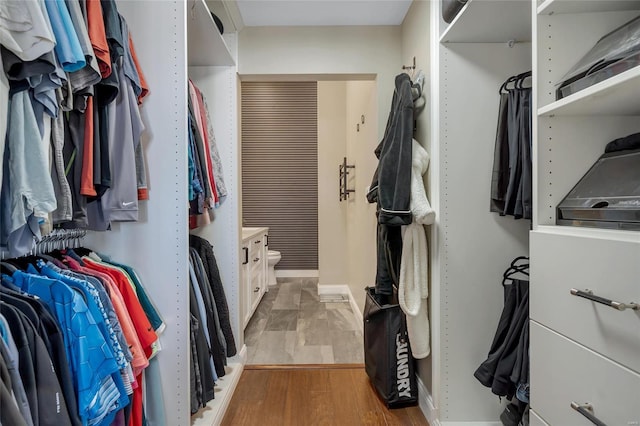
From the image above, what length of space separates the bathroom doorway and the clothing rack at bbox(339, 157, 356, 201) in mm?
33

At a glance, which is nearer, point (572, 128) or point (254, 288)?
point (572, 128)

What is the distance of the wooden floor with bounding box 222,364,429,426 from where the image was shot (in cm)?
183

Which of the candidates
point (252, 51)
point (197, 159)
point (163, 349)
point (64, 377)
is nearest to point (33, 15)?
point (64, 377)

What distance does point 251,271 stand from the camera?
3.22m

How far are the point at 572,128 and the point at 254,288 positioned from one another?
2.95 meters

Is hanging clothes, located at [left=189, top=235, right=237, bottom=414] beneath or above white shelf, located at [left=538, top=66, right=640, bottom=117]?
beneath

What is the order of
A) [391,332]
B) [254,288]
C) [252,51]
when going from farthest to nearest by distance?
[254,288]
[252,51]
[391,332]

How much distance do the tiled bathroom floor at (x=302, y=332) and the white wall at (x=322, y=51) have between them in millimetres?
1805

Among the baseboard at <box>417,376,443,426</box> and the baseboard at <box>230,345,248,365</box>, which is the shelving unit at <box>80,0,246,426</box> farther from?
the baseboard at <box>417,376,443,426</box>

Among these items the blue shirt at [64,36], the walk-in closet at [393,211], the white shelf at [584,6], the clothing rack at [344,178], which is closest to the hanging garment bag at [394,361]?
the walk-in closet at [393,211]

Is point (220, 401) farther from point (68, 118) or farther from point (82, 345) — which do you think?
point (68, 118)

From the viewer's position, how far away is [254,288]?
11.3 ft

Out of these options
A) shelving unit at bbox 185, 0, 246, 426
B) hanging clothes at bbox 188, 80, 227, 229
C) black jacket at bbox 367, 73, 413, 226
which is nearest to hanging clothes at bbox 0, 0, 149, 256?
hanging clothes at bbox 188, 80, 227, 229

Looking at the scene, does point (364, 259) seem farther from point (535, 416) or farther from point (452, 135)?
point (535, 416)
